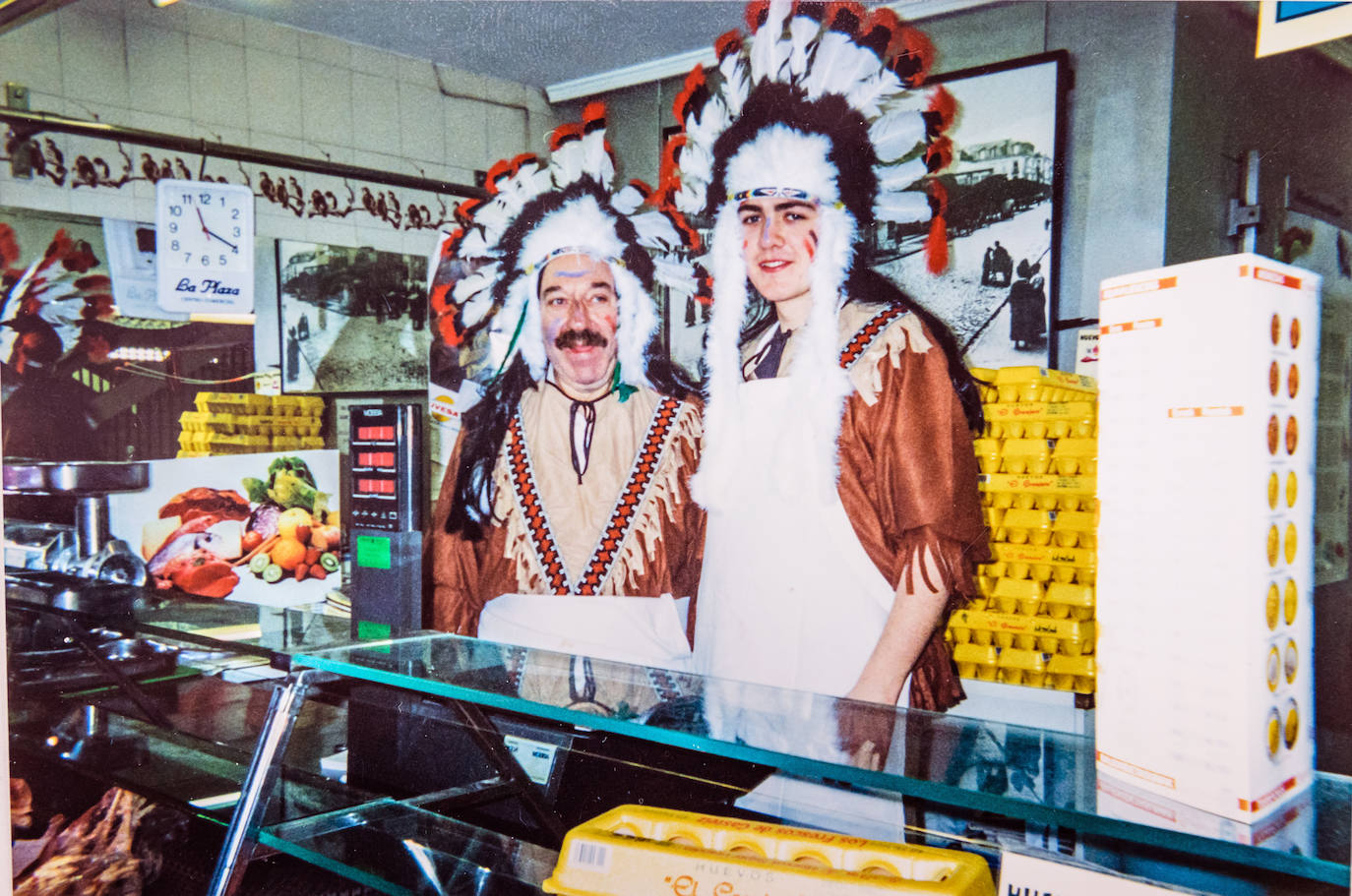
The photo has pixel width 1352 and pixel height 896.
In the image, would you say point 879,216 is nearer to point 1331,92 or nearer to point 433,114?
point 1331,92

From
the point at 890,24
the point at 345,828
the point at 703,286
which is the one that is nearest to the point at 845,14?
the point at 890,24

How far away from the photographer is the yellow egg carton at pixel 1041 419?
5.36 ft

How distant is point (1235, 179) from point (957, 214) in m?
0.42

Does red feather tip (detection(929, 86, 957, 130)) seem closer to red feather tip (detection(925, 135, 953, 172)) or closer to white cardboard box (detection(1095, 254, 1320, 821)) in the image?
red feather tip (detection(925, 135, 953, 172))

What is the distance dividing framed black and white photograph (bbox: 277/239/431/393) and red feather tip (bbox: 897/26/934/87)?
4.11 ft

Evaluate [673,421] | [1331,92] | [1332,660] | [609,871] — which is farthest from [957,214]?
[609,871]

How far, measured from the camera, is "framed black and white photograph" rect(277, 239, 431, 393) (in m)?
2.53

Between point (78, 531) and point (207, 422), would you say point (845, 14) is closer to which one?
point (207, 422)

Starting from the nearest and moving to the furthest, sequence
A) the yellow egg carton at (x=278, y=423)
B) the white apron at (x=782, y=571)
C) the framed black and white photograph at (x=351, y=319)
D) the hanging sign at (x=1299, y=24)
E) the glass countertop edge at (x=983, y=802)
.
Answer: the glass countertop edge at (x=983, y=802), the hanging sign at (x=1299, y=24), the white apron at (x=782, y=571), the framed black and white photograph at (x=351, y=319), the yellow egg carton at (x=278, y=423)

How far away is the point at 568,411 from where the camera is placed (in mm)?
2348

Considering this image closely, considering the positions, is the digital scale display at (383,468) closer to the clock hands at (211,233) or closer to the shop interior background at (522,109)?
the shop interior background at (522,109)

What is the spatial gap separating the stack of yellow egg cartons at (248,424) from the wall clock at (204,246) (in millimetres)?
232

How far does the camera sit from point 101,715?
105 inches

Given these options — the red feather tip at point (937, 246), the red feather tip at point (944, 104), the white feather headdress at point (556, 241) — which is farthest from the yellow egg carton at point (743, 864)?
the red feather tip at point (944, 104)
